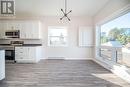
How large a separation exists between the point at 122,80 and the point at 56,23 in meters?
5.85

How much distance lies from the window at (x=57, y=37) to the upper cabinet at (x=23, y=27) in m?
1.10

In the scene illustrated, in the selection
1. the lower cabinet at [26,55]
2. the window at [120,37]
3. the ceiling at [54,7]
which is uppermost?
the ceiling at [54,7]

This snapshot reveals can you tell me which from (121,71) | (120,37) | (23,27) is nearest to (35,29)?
(23,27)

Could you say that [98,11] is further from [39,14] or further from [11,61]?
[11,61]

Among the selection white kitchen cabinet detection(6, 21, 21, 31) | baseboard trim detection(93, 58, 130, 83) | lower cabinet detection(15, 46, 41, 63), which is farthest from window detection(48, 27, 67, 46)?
baseboard trim detection(93, 58, 130, 83)

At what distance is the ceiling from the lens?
309 inches

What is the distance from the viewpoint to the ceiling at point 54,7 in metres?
7.85

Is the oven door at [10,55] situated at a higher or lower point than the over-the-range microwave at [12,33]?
lower

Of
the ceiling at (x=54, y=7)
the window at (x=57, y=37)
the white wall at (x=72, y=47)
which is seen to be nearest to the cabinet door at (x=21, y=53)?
the white wall at (x=72, y=47)

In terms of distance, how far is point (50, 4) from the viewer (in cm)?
820

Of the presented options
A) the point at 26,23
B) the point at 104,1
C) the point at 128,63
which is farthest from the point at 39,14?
the point at 128,63

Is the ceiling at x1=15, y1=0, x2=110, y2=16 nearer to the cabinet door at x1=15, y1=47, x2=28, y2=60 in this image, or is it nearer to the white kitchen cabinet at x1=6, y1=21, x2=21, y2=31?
the white kitchen cabinet at x1=6, y1=21, x2=21, y2=31

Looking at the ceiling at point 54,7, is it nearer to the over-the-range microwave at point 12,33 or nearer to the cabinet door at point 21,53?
the over-the-range microwave at point 12,33

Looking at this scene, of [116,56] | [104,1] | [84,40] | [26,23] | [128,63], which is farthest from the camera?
[84,40]
